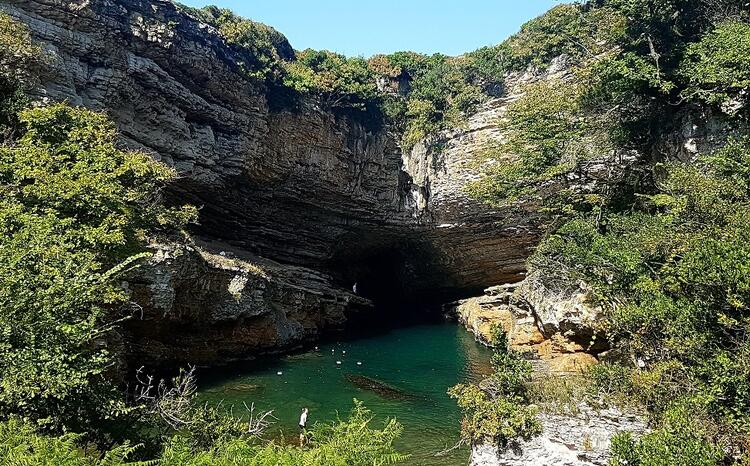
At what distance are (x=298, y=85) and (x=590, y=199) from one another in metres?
14.9

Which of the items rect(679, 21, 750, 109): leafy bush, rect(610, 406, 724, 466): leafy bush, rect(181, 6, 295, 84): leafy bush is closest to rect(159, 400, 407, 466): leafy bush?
rect(610, 406, 724, 466): leafy bush

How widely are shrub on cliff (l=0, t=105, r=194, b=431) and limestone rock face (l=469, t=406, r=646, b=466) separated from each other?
18.4 ft

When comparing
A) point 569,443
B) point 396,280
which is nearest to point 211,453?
point 569,443

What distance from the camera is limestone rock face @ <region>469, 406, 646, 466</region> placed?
691 centimetres

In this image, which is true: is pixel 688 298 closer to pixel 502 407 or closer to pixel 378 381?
pixel 502 407

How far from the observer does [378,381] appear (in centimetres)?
1567

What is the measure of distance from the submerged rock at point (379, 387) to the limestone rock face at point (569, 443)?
638 cm

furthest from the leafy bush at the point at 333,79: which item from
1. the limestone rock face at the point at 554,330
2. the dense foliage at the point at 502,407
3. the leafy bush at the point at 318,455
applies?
the leafy bush at the point at 318,455

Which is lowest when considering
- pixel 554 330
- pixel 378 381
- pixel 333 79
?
pixel 378 381

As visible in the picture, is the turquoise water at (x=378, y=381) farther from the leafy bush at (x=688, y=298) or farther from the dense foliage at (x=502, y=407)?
the leafy bush at (x=688, y=298)

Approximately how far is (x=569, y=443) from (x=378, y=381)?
30.2 feet

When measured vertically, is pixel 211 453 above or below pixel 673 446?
above

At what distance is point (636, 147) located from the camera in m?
16.8

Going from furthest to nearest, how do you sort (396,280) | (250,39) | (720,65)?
(396,280)
(250,39)
(720,65)
